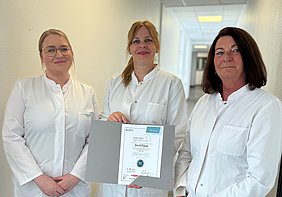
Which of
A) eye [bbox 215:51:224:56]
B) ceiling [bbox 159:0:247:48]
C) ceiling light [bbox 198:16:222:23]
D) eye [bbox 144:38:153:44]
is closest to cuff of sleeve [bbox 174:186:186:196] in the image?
eye [bbox 215:51:224:56]

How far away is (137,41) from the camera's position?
1.60m

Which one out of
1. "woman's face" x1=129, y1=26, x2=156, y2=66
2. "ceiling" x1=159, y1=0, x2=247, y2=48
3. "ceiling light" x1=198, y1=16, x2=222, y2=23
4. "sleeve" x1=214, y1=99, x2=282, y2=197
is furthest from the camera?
"ceiling light" x1=198, y1=16, x2=222, y2=23

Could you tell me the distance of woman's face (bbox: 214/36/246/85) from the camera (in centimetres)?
118

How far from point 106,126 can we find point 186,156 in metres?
0.44

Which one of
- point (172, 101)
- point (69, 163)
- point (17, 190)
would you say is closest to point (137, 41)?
point (172, 101)

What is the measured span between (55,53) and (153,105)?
634 millimetres

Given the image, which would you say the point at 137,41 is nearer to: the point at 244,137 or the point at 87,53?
the point at 244,137

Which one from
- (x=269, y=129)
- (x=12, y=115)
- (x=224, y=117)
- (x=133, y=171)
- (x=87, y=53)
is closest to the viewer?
(x=269, y=129)

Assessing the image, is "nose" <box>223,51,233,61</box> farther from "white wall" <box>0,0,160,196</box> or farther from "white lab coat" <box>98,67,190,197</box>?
"white wall" <box>0,0,160,196</box>

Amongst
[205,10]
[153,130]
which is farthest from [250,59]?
[205,10]

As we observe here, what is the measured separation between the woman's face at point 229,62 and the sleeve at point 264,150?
19 centimetres

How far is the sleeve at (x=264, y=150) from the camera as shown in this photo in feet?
3.44

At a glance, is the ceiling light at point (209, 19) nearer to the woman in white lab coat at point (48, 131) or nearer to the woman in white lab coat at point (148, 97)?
the woman in white lab coat at point (148, 97)

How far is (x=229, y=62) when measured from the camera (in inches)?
46.5
